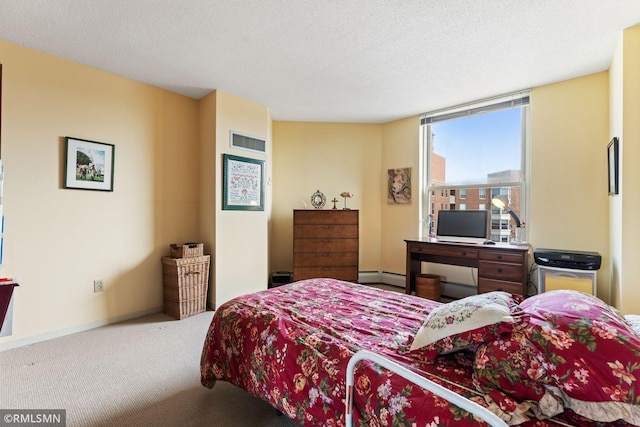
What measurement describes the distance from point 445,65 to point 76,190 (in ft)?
12.1

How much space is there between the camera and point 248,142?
3.66m

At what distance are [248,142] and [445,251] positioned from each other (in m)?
2.76

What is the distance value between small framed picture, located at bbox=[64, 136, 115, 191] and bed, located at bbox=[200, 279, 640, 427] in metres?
2.23

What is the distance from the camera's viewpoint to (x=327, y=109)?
13.0 feet

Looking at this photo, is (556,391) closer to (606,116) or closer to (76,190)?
(606,116)

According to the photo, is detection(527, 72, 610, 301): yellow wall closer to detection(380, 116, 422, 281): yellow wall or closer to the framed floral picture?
detection(380, 116, 422, 281): yellow wall

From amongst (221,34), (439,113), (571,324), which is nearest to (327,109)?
(439,113)

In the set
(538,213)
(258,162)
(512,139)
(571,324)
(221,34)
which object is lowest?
(571,324)

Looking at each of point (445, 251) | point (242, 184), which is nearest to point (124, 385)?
point (242, 184)

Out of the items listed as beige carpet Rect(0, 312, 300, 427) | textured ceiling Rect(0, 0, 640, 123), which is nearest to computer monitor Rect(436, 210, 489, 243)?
textured ceiling Rect(0, 0, 640, 123)

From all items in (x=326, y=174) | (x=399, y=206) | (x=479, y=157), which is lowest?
(x=399, y=206)

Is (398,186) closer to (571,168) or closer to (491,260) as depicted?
(491,260)

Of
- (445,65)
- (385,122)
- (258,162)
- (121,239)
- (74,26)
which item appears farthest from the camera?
(385,122)

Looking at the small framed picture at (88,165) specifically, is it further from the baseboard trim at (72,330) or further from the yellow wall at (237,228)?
the baseboard trim at (72,330)
